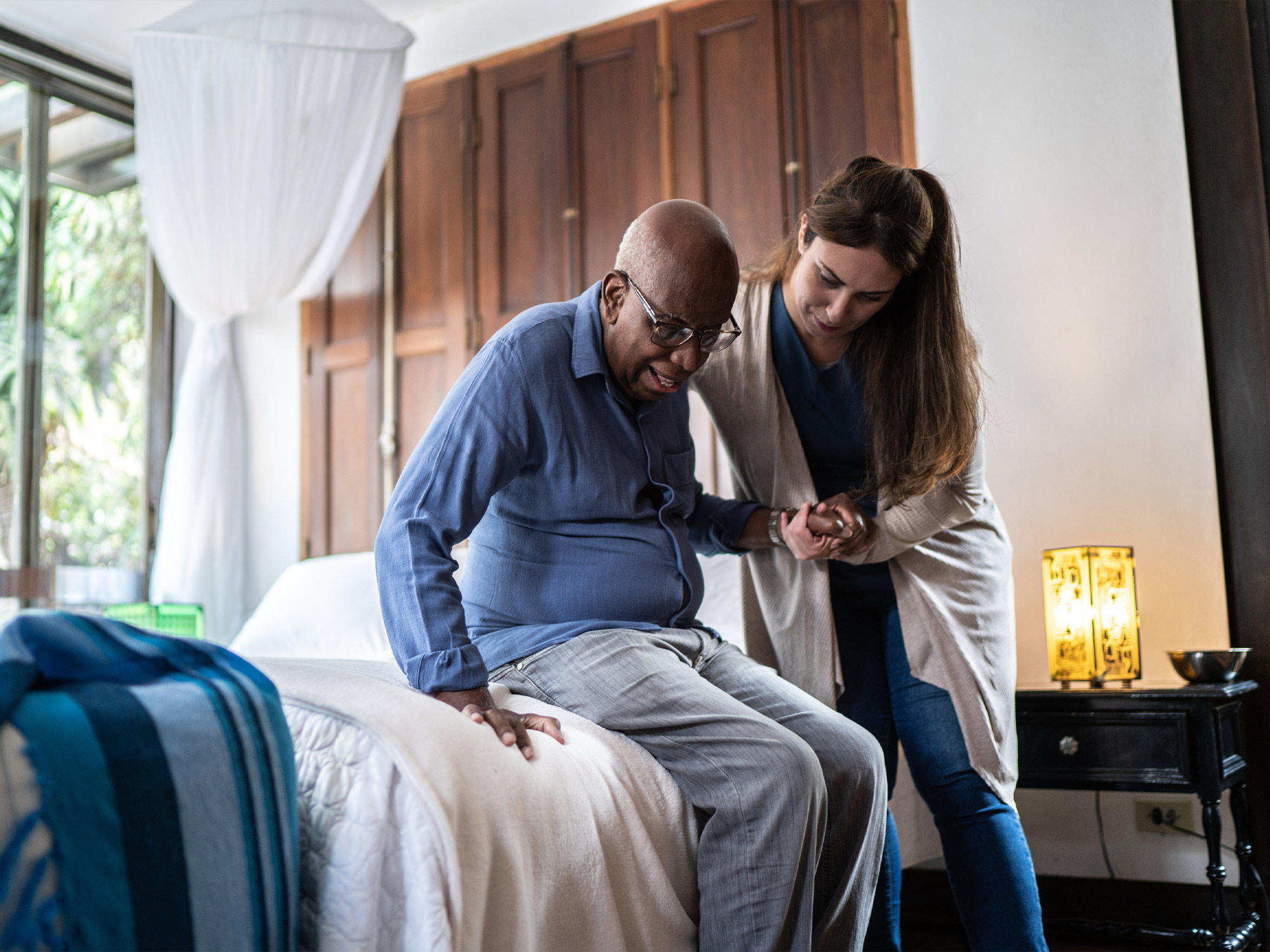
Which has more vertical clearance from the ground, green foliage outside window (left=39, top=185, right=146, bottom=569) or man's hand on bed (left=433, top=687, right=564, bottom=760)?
green foliage outside window (left=39, top=185, right=146, bottom=569)

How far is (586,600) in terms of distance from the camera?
1.36 meters

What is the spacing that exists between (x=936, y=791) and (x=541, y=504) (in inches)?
31.5

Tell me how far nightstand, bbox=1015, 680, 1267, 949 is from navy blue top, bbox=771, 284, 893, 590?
55 cm

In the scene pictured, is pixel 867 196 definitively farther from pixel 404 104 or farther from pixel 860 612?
pixel 404 104

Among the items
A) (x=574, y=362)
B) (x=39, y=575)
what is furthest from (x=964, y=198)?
(x=39, y=575)

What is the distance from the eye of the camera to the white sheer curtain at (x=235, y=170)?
2.92 metres

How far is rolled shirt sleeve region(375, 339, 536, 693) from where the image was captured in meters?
1.18

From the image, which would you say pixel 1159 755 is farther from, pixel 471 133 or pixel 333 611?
pixel 471 133

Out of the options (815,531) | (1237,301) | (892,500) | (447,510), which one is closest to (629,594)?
(447,510)

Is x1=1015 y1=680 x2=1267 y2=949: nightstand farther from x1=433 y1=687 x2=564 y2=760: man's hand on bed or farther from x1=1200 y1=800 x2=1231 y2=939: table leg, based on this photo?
x1=433 y1=687 x2=564 y2=760: man's hand on bed

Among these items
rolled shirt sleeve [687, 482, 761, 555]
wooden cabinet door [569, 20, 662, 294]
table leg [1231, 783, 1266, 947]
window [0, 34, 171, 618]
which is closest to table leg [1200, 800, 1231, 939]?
table leg [1231, 783, 1266, 947]

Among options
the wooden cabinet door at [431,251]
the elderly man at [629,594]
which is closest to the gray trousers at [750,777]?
the elderly man at [629,594]

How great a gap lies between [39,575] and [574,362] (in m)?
2.26

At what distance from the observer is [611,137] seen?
3150mm
